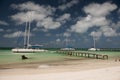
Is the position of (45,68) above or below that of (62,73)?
below

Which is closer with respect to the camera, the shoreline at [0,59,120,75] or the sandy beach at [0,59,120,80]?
the sandy beach at [0,59,120,80]

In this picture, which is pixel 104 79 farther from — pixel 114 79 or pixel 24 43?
pixel 24 43

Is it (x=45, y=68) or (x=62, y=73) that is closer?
(x=62, y=73)

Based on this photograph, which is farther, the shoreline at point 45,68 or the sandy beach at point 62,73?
the shoreline at point 45,68

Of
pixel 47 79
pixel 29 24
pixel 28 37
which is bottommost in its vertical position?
pixel 47 79

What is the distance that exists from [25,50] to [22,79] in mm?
48308

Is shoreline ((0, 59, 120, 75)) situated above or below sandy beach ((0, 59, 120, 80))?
below

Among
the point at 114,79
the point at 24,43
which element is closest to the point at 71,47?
the point at 24,43

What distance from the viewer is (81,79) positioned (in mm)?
8359

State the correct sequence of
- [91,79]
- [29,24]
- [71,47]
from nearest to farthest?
1. [91,79]
2. [29,24]
3. [71,47]

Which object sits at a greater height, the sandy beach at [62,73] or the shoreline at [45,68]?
the sandy beach at [62,73]

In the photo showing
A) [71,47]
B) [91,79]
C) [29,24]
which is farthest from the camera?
[71,47]

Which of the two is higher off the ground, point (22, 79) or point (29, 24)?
point (29, 24)

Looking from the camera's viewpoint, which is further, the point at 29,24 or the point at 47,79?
the point at 29,24
